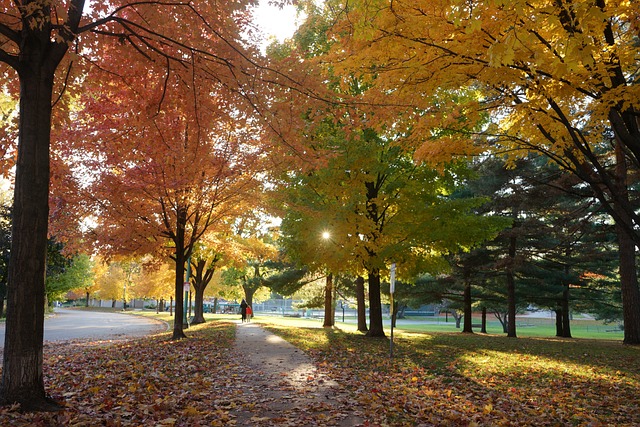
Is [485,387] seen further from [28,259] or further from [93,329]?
[93,329]

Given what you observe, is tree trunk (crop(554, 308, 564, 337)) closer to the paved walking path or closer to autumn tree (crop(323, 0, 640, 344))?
autumn tree (crop(323, 0, 640, 344))

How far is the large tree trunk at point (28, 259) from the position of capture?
16.5ft

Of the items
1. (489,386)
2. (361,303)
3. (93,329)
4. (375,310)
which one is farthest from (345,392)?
(93,329)

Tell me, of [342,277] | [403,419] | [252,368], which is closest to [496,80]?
[403,419]

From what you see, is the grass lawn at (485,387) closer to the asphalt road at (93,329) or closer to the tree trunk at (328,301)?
the asphalt road at (93,329)

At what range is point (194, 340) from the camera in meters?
14.6

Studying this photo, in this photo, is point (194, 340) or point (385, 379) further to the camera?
point (194, 340)

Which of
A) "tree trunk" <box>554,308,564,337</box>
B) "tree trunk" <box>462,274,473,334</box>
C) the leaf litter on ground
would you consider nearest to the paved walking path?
the leaf litter on ground

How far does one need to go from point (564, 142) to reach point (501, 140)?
3.69 feet

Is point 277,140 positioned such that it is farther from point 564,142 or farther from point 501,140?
point 564,142

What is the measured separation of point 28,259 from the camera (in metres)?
5.12

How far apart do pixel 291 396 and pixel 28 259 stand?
3617 millimetres

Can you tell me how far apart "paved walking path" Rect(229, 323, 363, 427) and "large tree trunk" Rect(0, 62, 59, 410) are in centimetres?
233

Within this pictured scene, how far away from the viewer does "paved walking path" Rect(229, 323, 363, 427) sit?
5.07 metres
